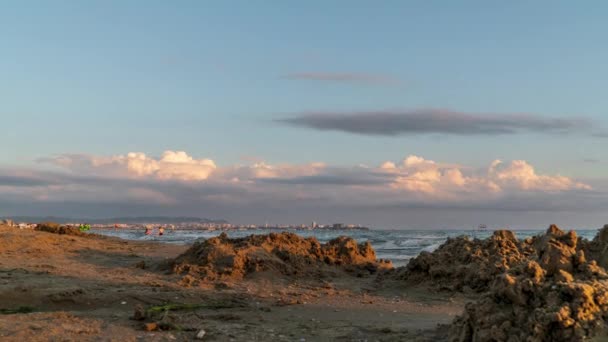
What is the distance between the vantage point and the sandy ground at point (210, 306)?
5973 millimetres

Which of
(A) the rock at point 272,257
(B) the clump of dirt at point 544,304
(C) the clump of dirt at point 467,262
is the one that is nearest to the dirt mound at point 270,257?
(A) the rock at point 272,257

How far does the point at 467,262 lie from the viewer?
35.0 feet

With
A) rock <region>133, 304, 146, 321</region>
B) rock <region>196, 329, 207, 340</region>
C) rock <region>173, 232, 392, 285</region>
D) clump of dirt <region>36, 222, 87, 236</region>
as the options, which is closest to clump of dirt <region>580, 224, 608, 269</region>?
rock <region>196, 329, 207, 340</region>

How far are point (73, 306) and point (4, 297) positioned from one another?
1005mm

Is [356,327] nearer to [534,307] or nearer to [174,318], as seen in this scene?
[174,318]

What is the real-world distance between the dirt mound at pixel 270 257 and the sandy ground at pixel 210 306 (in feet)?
1.38

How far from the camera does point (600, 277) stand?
4844 mm

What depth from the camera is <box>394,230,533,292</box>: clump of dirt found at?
995 cm

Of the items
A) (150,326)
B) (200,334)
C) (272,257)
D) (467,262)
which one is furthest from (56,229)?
(200,334)

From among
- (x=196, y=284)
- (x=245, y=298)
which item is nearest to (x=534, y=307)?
(x=245, y=298)

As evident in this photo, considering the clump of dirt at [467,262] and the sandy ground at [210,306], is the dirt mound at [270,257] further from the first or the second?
the clump of dirt at [467,262]

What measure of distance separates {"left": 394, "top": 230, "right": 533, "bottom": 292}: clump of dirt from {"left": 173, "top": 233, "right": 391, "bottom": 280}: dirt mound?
5.74 feet

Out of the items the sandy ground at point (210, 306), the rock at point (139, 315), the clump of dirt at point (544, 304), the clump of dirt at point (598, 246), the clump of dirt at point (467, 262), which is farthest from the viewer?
the clump of dirt at point (467, 262)

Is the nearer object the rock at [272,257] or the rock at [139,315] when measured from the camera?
the rock at [139,315]
